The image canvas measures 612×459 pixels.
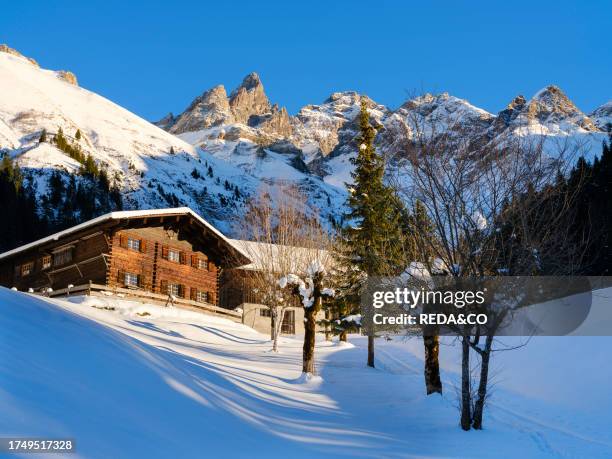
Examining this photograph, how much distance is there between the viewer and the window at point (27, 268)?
41.2m

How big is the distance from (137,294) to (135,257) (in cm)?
364

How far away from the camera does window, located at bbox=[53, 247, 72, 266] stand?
125 ft

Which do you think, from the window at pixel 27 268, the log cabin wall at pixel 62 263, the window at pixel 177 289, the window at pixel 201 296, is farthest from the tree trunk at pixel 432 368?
the window at pixel 27 268

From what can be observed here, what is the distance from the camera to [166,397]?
895 centimetres

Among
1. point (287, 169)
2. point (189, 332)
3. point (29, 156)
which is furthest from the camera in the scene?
point (287, 169)

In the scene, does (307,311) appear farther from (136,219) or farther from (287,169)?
(287,169)

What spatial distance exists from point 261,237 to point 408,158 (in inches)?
891

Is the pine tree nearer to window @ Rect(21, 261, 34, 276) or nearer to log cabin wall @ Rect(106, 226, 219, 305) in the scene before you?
log cabin wall @ Rect(106, 226, 219, 305)

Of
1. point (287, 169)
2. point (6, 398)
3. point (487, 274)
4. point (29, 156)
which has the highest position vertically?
point (287, 169)

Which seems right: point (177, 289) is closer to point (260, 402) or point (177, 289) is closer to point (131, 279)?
point (131, 279)

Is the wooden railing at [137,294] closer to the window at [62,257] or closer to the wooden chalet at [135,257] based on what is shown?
the wooden chalet at [135,257]

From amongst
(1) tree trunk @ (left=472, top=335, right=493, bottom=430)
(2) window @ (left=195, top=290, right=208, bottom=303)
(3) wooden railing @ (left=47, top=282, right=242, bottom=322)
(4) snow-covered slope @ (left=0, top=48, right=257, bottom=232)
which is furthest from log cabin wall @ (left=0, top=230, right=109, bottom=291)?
(4) snow-covered slope @ (left=0, top=48, right=257, bottom=232)

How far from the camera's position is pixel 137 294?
34.3 m

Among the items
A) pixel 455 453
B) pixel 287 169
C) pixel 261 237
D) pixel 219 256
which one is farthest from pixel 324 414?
pixel 287 169
